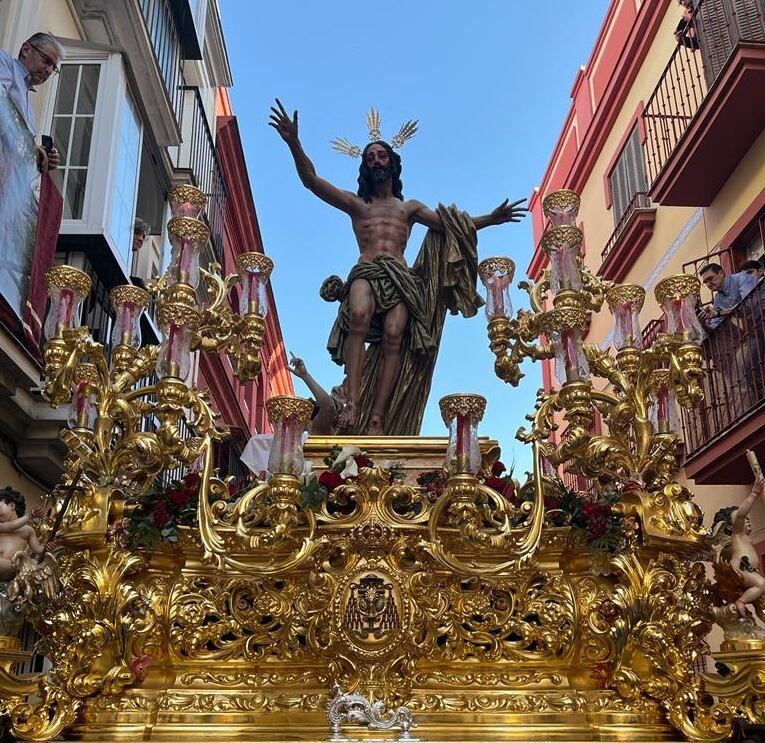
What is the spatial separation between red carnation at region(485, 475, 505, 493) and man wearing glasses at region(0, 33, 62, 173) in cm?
449

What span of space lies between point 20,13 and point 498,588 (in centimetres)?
582

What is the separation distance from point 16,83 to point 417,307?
3477mm

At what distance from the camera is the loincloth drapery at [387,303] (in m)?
5.07

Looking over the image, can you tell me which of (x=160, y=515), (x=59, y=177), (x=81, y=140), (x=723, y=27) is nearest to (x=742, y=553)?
(x=160, y=515)

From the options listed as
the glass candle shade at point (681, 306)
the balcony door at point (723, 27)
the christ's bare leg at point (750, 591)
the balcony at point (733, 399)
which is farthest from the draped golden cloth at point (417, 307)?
the balcony door at point (723, 27)

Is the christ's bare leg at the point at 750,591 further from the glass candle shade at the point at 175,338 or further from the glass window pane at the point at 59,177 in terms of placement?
the glass window pane at the point at 59,177

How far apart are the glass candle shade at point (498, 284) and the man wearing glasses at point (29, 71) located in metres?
3.87

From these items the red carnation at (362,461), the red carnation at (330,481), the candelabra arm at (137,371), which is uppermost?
the candelabra arm at (137,371)

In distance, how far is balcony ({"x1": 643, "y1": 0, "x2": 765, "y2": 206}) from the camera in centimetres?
782

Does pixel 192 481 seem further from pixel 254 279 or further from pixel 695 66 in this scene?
pixel 695 66

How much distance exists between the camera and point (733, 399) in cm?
764

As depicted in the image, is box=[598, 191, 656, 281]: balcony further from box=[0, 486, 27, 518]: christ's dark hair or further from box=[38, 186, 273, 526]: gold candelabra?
box=[0, 486, 27, 518]: christ's dark hair

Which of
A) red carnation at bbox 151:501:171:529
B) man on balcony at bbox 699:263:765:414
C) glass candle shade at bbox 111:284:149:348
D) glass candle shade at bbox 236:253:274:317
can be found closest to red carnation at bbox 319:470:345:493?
red carnation at bbox 151:501:171:529

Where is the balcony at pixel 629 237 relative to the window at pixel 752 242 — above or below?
above
